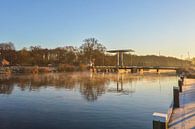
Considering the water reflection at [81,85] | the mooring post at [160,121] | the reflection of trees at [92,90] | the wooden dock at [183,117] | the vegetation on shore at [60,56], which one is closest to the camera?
the mooring post at [160,121]

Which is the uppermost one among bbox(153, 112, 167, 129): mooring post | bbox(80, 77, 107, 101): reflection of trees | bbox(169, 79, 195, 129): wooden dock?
bbox(153, 112, 167, 129): mooring post

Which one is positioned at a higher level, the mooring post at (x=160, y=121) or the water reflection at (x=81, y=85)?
the mooring post at (x=160, y=121)

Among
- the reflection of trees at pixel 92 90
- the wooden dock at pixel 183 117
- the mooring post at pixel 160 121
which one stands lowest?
the reflection of trees at pixel 92 90

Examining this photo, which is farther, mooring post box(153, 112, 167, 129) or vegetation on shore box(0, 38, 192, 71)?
vegetation on shore box(0, 38, 192, 71)

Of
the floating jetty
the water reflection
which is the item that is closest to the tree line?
the water reflection

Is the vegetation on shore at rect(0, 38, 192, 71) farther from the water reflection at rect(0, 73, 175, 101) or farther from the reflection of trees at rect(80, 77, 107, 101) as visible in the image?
the reflection of trees at rect(80, 77, 107, 101)

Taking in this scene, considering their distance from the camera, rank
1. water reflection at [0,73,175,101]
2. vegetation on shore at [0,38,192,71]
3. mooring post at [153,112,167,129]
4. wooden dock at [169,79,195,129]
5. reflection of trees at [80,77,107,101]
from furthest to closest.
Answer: vegetation on shore at [0,38,192,71] → water reflection at [0,73,175,101] → reflection of trees at [80,77,107,101] → wooden dock at [169,79,195,129] → mooring post at [153,112,167,129]

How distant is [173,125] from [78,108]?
8878mm

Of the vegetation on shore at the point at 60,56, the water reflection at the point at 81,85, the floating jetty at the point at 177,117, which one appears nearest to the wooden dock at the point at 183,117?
the floating jetty at the point at 177,117

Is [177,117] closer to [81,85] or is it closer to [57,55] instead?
[81,85]

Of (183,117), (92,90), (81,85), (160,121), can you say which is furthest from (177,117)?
(81,85)

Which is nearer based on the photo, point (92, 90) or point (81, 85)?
point (92, 90)

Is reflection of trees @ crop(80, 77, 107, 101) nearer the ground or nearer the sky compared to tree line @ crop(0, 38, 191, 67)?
nearer the ground

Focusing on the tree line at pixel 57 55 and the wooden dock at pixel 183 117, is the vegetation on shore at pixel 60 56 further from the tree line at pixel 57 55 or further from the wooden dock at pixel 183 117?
the wooden dock at pixel 183 117
